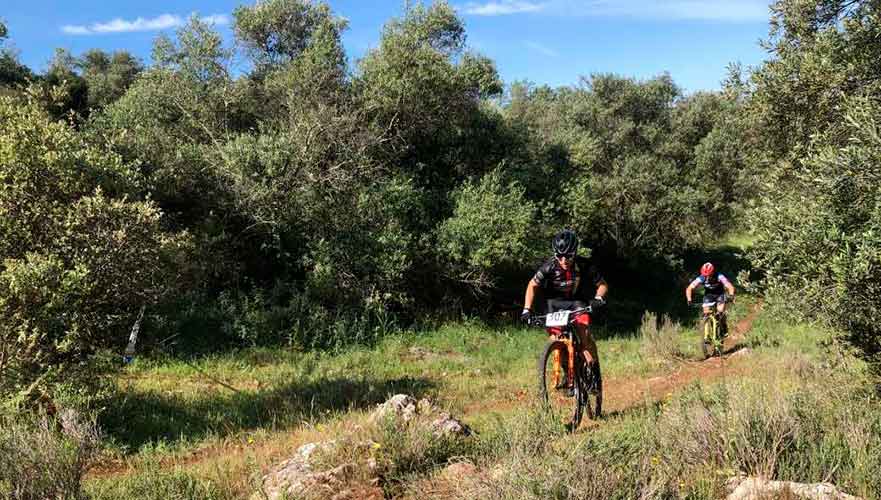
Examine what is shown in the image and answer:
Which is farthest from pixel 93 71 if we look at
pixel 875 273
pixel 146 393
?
pixel 875 273

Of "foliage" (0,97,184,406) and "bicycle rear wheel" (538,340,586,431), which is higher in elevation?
"foliage" (0,97,184,406)

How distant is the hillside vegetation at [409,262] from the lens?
15.3 ft

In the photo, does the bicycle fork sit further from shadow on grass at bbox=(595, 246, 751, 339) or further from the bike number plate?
shadow on grass at bbox=(595, 246, 751, 339)

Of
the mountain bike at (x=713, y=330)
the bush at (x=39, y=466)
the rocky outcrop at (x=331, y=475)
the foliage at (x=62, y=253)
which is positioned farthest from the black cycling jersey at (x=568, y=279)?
the mountain bike at (x=713, y=330)

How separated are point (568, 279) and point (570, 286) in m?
0.08

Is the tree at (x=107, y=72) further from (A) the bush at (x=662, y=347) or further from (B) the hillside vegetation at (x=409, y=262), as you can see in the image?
(A) the bush at (x=662, y=347)

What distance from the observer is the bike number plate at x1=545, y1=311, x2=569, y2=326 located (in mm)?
6414

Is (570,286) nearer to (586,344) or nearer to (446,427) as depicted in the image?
(586,344)

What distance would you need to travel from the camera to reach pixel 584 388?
6.58 m

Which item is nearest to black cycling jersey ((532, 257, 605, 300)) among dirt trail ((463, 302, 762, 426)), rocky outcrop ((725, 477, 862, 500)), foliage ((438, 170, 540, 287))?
dirt trail ((463, 302, 762, 426))

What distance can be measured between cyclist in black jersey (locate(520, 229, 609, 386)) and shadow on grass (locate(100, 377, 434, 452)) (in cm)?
295

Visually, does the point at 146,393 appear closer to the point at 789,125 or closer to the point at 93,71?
the point at 789,125

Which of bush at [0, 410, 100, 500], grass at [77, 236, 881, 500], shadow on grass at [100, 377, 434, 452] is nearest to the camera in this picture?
bush at [0, 410, 100, 500]

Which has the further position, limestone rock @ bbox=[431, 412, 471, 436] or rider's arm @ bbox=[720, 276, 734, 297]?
rider's arm @ bbox=[720, 276, 734, 297]
